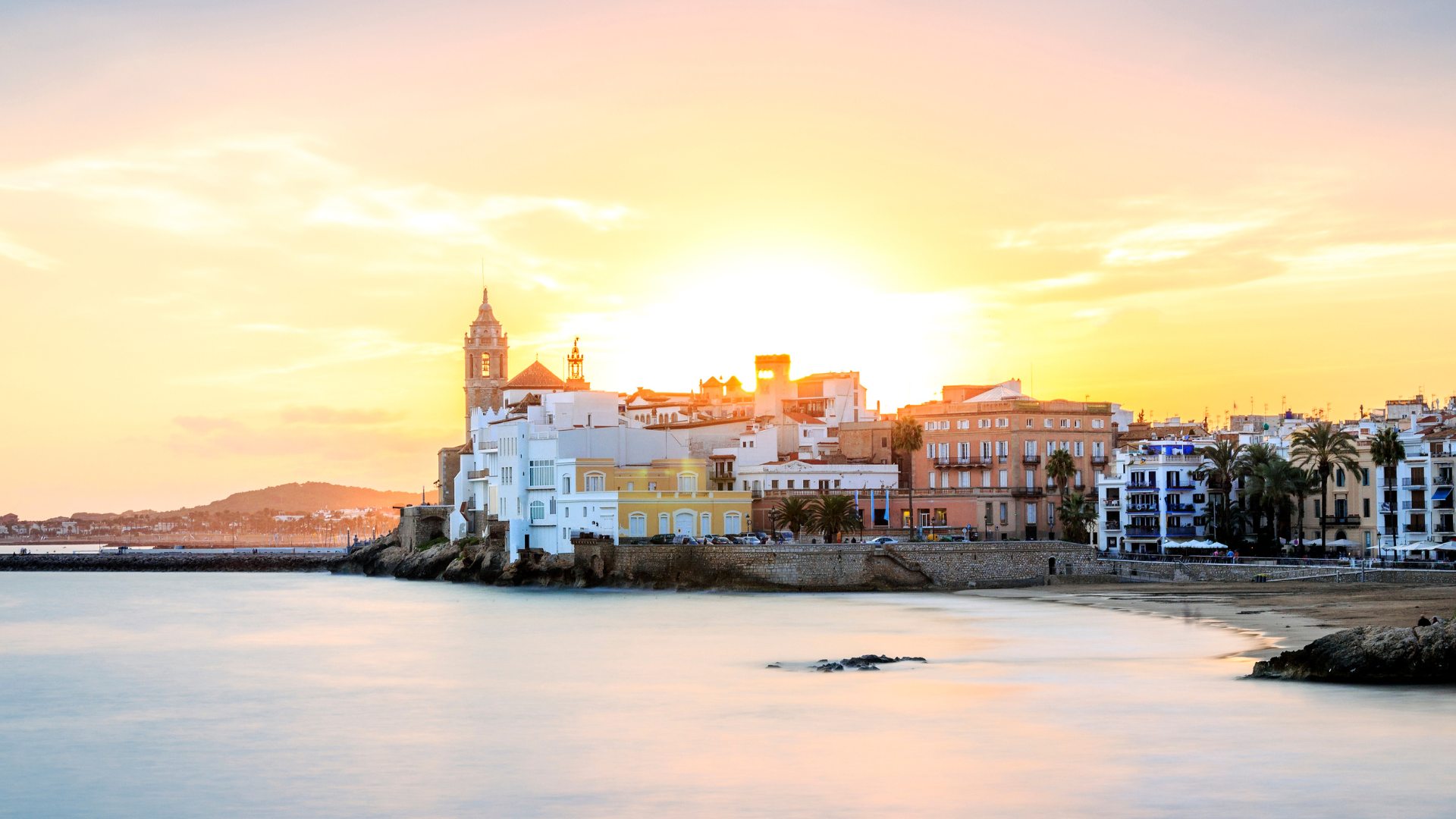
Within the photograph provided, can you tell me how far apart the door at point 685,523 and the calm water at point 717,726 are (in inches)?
853

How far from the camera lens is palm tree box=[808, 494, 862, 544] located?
246ft

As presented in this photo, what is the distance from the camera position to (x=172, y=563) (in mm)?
140000

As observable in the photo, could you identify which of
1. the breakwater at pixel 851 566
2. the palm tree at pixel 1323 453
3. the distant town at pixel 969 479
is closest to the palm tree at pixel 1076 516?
the distant town at pixel 969 479

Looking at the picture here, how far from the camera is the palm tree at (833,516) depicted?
7506 cm

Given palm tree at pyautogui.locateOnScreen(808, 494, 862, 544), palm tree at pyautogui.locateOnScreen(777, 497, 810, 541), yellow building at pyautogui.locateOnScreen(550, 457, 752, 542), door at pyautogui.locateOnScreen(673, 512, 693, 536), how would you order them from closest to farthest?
palm tree at pyautogui.locateOnScreen(808, 494, 862, 544), yellow building at pyautogui.locateOnScreen(550, 457, 752, 542), palm tree at pyautogui.locateOnScreen(777, 497, 810, 541), door at pyautogui.locateOnScreen(673, 512, 693, 536)

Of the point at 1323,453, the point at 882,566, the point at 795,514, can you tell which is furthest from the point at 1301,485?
the point at 795,514

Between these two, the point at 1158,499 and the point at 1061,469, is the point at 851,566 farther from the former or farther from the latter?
the point at 1158,499

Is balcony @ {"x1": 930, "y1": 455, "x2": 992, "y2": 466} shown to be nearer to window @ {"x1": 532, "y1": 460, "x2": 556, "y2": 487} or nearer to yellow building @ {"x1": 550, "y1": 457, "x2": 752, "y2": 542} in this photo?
yellow building @ {"x1": 550, "y1": 457, "x2": 752, "y2": 542}

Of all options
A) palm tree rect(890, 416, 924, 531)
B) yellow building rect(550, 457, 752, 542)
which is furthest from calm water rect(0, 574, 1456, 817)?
palm tree rect(890, 416, 924, 531)

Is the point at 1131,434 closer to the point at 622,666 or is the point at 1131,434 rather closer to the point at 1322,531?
the point at 1322,531

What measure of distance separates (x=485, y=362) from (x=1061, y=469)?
56.9 metres

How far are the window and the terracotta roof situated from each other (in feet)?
95.3

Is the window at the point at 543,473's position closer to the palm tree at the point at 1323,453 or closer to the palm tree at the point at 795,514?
the palm tree at the point at 795,514

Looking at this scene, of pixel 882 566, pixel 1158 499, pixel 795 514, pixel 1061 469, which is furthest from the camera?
pixel 1061 469
